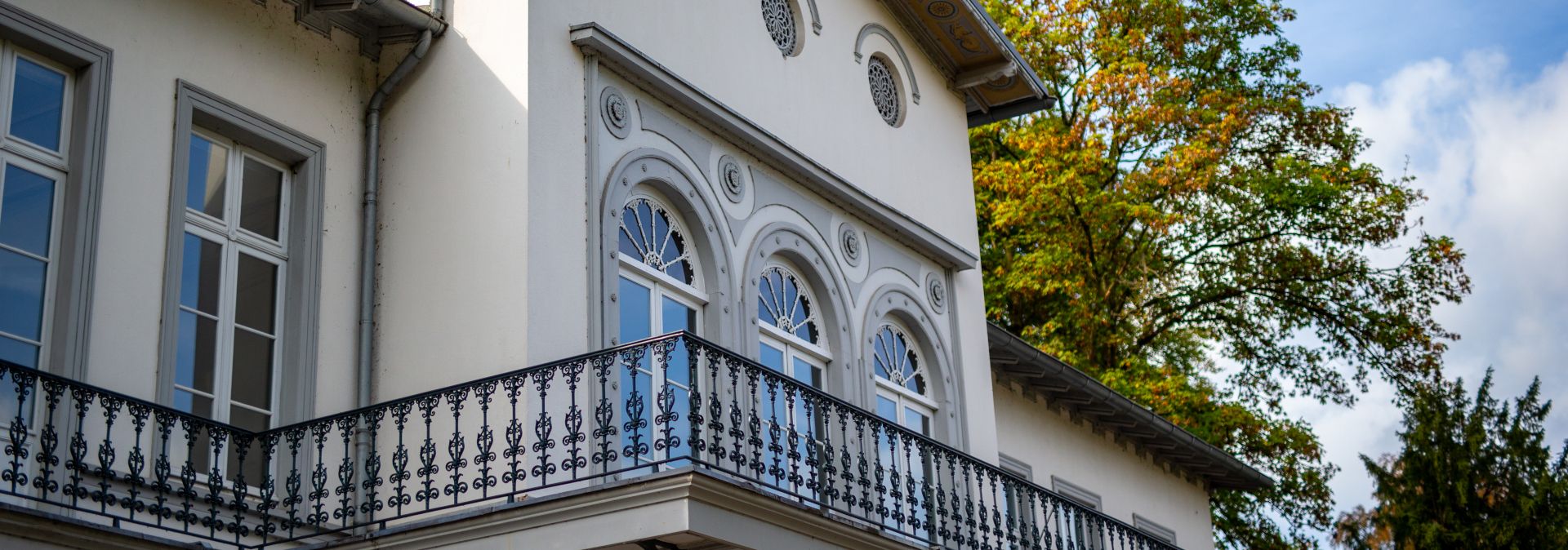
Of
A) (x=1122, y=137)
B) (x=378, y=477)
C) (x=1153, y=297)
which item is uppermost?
(x=1122, y=137)

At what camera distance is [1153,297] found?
2670cm

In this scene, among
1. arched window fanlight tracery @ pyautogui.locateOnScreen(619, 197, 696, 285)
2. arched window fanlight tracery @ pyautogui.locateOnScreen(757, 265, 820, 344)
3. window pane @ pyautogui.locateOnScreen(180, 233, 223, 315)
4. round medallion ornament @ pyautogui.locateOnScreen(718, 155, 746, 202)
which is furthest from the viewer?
arched window fanlight tracery @ pyautogui.locateOnScreen(757, 265, 820, 344)

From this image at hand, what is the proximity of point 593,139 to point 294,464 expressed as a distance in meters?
2.90

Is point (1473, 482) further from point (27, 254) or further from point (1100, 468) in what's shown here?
point (27, 254)

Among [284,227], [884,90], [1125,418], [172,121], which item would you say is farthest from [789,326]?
[1125,418]

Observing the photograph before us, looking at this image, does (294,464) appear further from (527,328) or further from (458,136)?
(458,136)

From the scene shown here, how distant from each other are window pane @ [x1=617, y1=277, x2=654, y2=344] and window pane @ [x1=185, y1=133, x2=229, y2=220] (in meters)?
2.65

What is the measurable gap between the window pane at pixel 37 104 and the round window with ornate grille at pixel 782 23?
20.1ft

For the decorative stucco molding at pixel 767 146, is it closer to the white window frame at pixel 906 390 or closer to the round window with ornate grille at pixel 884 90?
the white window frame at pixel 906 390

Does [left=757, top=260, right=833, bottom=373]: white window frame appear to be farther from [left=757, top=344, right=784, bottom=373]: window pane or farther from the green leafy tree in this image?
the green leafy tree

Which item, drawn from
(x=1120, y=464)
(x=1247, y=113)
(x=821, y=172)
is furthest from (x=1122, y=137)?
(x=821, y=172)

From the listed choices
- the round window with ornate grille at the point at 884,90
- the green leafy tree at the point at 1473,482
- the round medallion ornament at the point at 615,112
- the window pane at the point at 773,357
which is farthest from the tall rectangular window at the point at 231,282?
the green leafy tree at the point at 1473,482

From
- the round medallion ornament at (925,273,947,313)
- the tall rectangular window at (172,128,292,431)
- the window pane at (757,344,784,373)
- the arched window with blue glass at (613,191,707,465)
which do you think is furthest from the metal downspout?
the round medallion ornament at (925,273,947,313)

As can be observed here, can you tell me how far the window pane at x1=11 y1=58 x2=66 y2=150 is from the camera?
10109 mm
